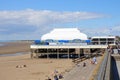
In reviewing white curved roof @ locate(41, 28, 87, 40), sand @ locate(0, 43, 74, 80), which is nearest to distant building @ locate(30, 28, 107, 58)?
white curved roof @ locate(41, 28, 87, 40)

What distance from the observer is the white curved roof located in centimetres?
7054

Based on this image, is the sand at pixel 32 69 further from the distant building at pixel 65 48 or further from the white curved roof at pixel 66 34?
the white curved roof at pixel 66 34

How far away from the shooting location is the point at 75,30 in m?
72.9

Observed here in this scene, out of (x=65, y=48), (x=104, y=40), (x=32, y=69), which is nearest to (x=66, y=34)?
(x=65, y=48)

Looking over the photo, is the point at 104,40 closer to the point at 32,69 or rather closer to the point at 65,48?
the point at 65,48

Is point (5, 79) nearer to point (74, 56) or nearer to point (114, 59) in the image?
point (114, 59)

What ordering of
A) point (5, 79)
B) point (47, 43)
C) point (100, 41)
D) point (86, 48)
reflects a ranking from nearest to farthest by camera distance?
1. point (5, 79)
2. point (86, 48)
3. point (47, 43)
4. point (100, 41)

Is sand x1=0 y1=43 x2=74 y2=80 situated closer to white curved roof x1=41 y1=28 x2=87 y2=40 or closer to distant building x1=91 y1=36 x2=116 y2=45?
white curved roof x1=41 y1=28 x2=87 y2=40

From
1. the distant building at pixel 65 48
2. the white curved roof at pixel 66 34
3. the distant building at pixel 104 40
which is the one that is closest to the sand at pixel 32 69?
the distant building at pixel 65 48

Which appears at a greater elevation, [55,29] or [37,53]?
[55,29]

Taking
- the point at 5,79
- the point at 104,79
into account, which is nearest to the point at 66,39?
the point at 5,79

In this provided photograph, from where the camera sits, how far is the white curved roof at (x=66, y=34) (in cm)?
7054

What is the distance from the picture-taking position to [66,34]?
72.4 metres

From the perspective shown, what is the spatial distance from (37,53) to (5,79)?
100.0 feet
